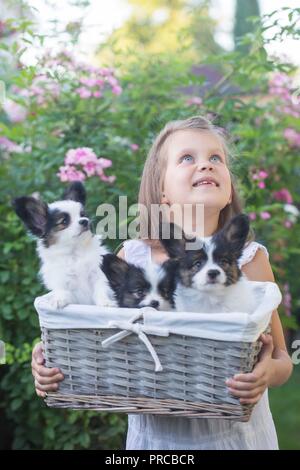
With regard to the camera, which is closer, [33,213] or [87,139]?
[33,213]

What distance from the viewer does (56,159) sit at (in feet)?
10.7

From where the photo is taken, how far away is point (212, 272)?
167 centimetres

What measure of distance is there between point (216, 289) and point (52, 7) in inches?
89.6

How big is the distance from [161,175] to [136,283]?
558 millimetres

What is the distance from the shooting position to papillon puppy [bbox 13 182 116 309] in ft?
6.02

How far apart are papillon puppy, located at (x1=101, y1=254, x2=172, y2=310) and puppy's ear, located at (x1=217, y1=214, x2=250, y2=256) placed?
0.19 m

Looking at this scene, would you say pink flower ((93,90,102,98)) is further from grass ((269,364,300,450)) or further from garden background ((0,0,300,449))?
grass ((269,364,300,450))

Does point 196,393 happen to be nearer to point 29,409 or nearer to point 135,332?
point 135,332

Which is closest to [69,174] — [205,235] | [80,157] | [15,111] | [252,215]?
[80,157]

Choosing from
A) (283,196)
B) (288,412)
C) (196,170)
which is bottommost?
(288,412)

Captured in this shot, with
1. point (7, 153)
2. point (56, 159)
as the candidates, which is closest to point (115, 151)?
point (56, 159)

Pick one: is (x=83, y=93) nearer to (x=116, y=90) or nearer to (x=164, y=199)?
(x=116, y=90)

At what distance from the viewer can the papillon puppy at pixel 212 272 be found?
5.49 feet

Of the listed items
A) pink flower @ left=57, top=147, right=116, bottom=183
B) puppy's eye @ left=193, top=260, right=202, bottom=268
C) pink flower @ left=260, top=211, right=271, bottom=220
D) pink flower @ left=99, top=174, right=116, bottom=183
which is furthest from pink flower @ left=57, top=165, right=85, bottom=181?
puppy's eye @ left=193, top=260, right=202, bottom=268
